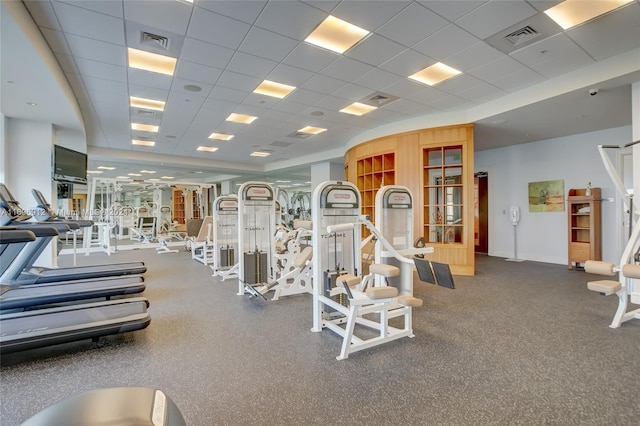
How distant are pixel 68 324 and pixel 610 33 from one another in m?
6.28

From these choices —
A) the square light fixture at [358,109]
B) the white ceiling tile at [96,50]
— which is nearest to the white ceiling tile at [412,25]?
the square light fixture at [358,109]

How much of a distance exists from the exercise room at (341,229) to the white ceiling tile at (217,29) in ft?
0.08

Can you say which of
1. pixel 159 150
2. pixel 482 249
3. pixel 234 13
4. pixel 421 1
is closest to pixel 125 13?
pixel 234 13

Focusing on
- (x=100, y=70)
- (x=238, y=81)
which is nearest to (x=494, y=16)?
(x=238, y=81)

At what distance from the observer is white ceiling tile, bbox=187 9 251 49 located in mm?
3126

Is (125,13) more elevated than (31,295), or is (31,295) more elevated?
(125,13)

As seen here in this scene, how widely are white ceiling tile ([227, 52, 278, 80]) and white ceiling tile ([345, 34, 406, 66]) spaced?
111 centimetres

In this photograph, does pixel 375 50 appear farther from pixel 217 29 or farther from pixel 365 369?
pixel 365 369

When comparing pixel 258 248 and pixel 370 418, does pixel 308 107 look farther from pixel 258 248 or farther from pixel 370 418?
pixel 370 418

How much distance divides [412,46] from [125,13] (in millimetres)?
3153

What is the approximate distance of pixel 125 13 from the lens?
3.04 m

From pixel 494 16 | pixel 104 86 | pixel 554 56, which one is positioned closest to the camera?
pixel 494 16

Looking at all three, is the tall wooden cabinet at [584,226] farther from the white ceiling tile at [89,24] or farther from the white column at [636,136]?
the white ceiling tile at [89,24]

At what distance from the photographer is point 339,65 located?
4184 millimetres
